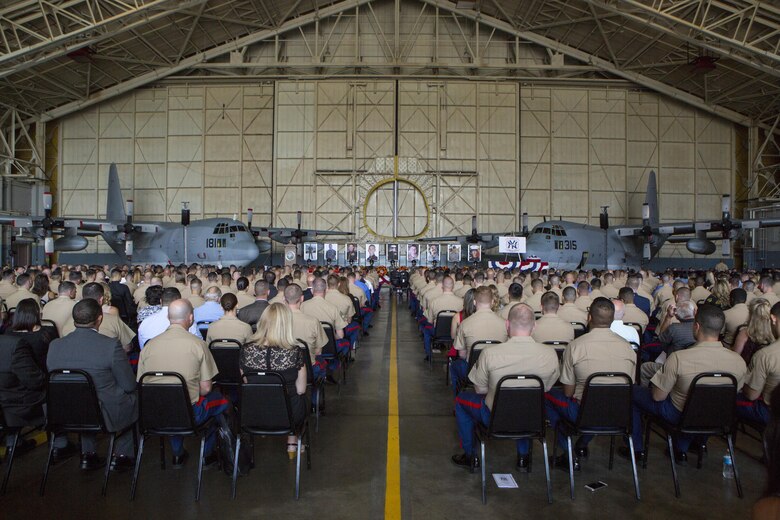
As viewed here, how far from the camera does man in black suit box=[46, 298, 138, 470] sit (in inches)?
161

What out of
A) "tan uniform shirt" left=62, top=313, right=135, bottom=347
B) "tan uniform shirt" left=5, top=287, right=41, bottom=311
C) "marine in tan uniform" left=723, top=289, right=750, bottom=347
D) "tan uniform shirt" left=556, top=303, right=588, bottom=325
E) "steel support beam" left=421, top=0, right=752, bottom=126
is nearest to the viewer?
"tan uniform shirt" left=62, top=313, right=135, bottom=347

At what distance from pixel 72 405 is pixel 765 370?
18.1ft

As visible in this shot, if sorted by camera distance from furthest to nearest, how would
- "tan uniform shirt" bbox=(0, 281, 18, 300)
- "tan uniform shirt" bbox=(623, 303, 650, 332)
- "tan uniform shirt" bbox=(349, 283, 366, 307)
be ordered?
"tan uniform shirt" bbox=(349, 283, 366, 307) → "tan uniform shirt" bbox=(0, 281, 18, 300) → "tan uniform shirt" bbox=(623, 303, 650, 332)

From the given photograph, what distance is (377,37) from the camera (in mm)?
33188

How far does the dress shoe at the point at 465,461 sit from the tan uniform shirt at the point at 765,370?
2.39 metres

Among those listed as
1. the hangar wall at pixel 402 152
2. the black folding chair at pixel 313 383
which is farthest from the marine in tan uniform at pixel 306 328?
the hangar wall at pixel 402 152

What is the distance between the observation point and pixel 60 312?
6695mm

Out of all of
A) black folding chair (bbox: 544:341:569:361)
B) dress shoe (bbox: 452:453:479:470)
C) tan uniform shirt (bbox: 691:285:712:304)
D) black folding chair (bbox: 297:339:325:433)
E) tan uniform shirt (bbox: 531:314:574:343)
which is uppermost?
tan uniform shirt (bbox: 691:285:712:304)

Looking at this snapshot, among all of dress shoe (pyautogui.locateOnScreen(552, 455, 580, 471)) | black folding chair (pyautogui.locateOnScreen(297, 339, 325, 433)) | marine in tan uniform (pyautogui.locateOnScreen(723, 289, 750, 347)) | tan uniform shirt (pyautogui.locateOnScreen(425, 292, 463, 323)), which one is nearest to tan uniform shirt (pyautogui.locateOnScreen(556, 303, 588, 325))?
marine in tan uniform (pyautogui.locateOnScreen(723, 289, 750, 347))

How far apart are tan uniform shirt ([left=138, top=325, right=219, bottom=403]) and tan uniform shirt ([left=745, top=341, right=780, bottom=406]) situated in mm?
4471

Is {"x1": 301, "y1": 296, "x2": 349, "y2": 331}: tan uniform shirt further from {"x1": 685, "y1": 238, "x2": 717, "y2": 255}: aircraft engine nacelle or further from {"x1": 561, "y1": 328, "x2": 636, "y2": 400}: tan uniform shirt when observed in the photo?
{"x1": 685, "y1": 238, "x2": 717, "y2": 255}: aircraft engine nacelle

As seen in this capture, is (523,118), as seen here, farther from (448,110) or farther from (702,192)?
(702,192)

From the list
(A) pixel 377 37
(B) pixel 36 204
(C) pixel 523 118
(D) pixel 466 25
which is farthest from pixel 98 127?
(C) pixel 523 118

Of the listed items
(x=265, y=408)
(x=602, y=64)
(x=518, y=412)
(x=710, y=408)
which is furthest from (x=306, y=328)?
(x=602, y=64)
